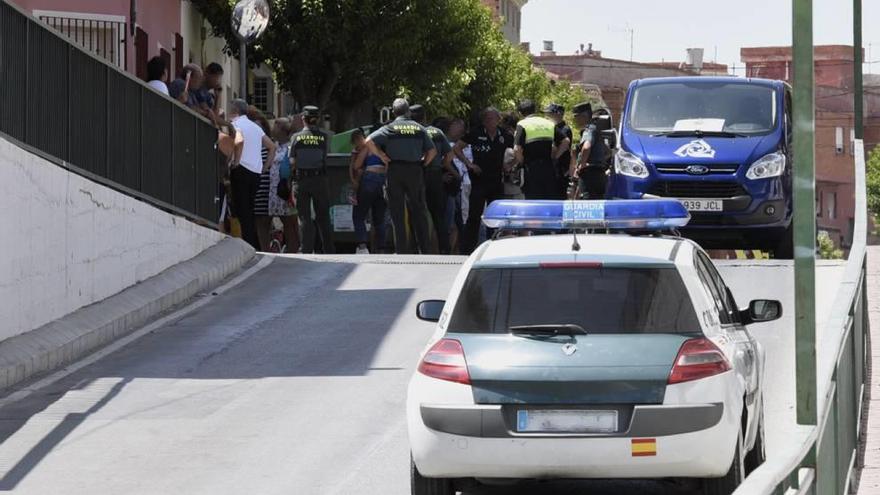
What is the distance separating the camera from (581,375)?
932 cm

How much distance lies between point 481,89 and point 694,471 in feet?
186

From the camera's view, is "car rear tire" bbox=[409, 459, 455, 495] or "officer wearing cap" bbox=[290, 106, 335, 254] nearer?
"car rear tire" bbox=[409, 459, 455, 495]

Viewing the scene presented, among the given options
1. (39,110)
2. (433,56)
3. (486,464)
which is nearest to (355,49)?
(433,56)

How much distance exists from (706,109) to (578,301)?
12.9 metres

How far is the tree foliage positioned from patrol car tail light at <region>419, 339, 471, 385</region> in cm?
3241

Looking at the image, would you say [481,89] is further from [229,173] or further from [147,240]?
[147,240]

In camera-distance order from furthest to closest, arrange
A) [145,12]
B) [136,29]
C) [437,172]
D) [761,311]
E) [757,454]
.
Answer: [145,12]
[136,29]
[437,172]
[761,311]
[757,454]

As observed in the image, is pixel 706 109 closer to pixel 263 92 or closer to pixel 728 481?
pixel 728 481

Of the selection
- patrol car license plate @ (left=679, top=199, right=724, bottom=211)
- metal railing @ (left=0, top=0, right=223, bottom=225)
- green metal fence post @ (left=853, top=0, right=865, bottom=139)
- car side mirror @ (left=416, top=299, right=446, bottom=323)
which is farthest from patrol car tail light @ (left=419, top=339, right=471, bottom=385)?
green metal fence post @ (left=853, top=0, right=865, bottom=139)

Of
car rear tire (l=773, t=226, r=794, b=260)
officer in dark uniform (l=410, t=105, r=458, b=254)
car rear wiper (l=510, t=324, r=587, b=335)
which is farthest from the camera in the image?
officer in dark uniform (l=410, t=105, r=458, b=254)

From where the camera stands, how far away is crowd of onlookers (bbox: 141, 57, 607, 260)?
76.5ft

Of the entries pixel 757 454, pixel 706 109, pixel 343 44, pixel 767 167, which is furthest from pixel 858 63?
pixel 343 44

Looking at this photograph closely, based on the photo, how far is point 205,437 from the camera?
40.1 ft

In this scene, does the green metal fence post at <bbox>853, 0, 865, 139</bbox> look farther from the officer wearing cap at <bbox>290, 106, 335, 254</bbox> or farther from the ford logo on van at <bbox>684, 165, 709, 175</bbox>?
the officer wearing cap at <bbox>290, 106, 335, 254</bbox>
